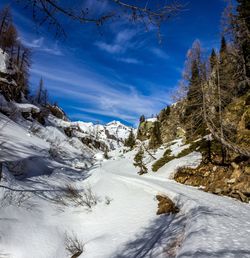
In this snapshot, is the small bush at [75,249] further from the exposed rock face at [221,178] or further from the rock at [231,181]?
the rock at [231,181]

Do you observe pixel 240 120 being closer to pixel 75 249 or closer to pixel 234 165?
pixel 234 165

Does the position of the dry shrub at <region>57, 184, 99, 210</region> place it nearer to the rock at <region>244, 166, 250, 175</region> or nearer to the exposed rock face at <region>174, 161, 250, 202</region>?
the exposed rock face at <region>174, 161, 250, 202</region>

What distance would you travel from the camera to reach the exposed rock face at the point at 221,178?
1392 cm

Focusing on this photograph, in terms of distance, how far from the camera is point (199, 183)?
61.8 feet

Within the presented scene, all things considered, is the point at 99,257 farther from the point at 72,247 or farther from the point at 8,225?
the point at 8,225

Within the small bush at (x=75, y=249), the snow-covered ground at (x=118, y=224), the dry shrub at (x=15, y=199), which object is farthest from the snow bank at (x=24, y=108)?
the small bush at (x=75, y=249)

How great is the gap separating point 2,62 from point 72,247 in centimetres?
3462

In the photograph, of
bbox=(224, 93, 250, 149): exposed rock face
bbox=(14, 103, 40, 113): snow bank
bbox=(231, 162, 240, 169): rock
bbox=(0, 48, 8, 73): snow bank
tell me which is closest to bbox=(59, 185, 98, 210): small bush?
bbox=(231, 162, 240, 169): rock

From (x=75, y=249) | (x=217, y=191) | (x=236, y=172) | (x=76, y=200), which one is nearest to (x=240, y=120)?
(x=236, y=172)

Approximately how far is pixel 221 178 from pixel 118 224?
319 inches

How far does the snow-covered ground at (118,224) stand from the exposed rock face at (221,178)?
1.33 meters

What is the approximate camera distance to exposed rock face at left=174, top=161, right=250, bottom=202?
1392 centimetres

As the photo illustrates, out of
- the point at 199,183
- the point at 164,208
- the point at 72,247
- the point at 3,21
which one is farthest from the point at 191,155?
the point at 3,21

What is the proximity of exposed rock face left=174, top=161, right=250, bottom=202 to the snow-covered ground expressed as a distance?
4.38 ft
